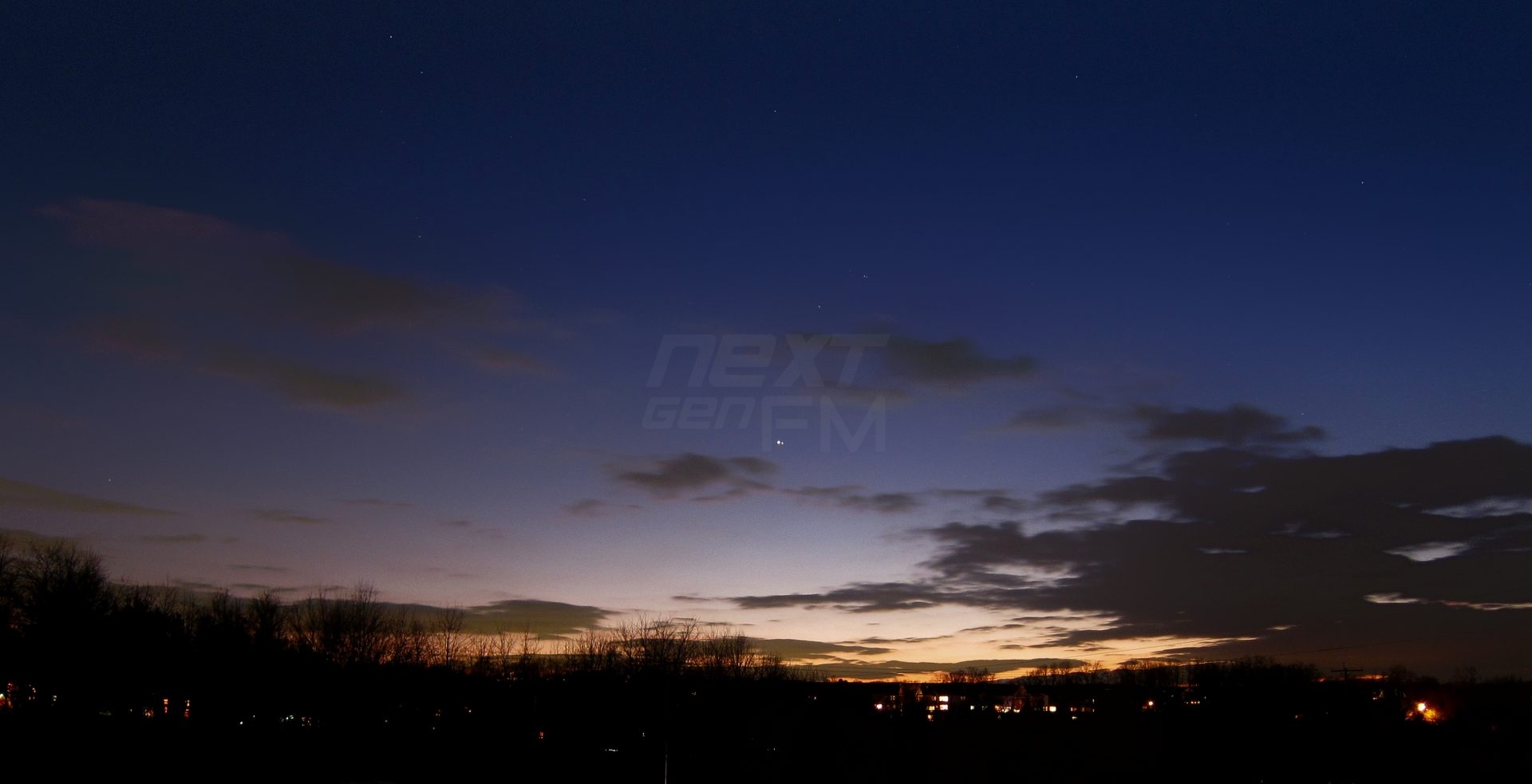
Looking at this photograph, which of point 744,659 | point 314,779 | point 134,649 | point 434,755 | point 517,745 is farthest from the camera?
point 744,659

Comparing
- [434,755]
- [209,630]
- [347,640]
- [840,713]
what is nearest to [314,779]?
[434,755]

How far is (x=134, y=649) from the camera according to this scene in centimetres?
7962

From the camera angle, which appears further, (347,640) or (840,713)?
(840,713)

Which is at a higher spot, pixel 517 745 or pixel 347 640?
pixel 347 640

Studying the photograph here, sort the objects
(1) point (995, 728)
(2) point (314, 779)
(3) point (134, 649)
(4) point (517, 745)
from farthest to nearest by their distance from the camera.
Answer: (1) point (995, 728), (4) point (517, 745), (3) point (134, 649), (2) point (314, 779)

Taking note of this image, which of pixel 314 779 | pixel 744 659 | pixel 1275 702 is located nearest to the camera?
pixel 314 779

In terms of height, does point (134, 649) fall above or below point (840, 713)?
above

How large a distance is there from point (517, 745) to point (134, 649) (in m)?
31.2

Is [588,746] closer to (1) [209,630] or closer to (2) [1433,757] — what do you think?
(1) [209,630]

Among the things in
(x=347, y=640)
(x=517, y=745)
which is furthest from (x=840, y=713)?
(x=347, y=640)

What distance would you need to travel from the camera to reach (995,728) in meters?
118

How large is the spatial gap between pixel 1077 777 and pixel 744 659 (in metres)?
63.4

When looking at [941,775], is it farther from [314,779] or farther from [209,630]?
[209,630]

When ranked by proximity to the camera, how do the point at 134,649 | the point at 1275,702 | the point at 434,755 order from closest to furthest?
the point at 134,649, the point at 434,755, the point at 1275,702
